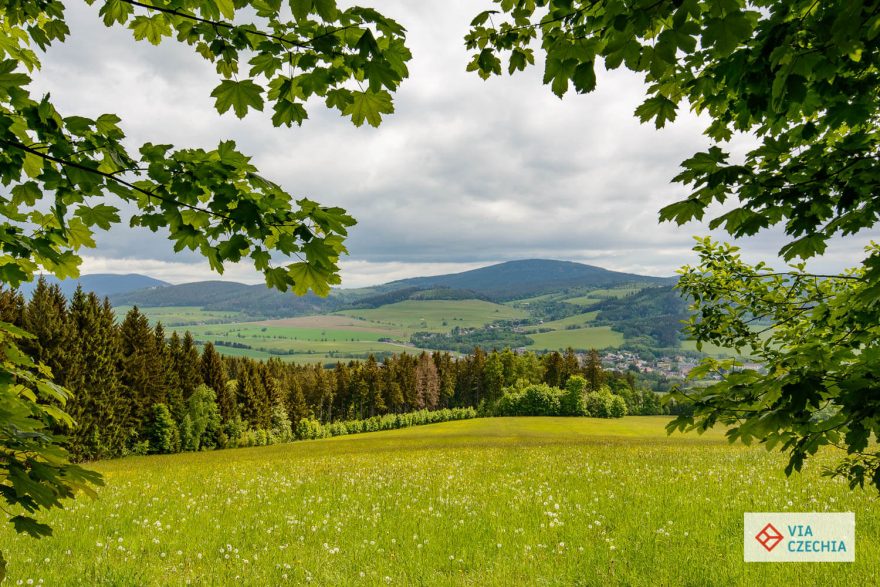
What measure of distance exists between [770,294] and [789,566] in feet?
14.7

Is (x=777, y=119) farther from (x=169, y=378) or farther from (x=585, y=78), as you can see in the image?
(x=169, y=378)

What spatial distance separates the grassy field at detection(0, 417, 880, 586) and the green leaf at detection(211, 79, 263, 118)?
22.8 feet

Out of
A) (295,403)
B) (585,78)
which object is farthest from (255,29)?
(295,403)

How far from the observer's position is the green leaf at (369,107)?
133 inches

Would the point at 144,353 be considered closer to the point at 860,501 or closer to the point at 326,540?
the point at 326,540

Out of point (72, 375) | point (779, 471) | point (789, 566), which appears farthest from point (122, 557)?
point (72, 375)

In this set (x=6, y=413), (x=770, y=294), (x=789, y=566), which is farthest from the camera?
(x=789, y=566)

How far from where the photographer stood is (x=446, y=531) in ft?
29.0

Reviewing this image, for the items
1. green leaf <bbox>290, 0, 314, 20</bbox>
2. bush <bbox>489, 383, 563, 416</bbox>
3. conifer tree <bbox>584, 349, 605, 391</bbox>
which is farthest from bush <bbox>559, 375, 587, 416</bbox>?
green leaf <bbox>290, 0, 314, 20</bbox>

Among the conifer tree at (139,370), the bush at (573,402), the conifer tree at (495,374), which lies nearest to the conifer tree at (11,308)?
the conifer tree at (139,370)

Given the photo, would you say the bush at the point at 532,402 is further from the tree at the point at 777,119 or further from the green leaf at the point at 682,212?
the green leaf at the point at 682,212

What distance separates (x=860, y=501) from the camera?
9.41 m

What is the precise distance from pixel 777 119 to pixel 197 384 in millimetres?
70321

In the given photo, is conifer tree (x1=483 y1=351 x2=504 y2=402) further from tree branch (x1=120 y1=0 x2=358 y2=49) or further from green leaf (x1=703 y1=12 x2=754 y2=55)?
green leaf (x1=703 y1=12 x2=754 y2=55)
